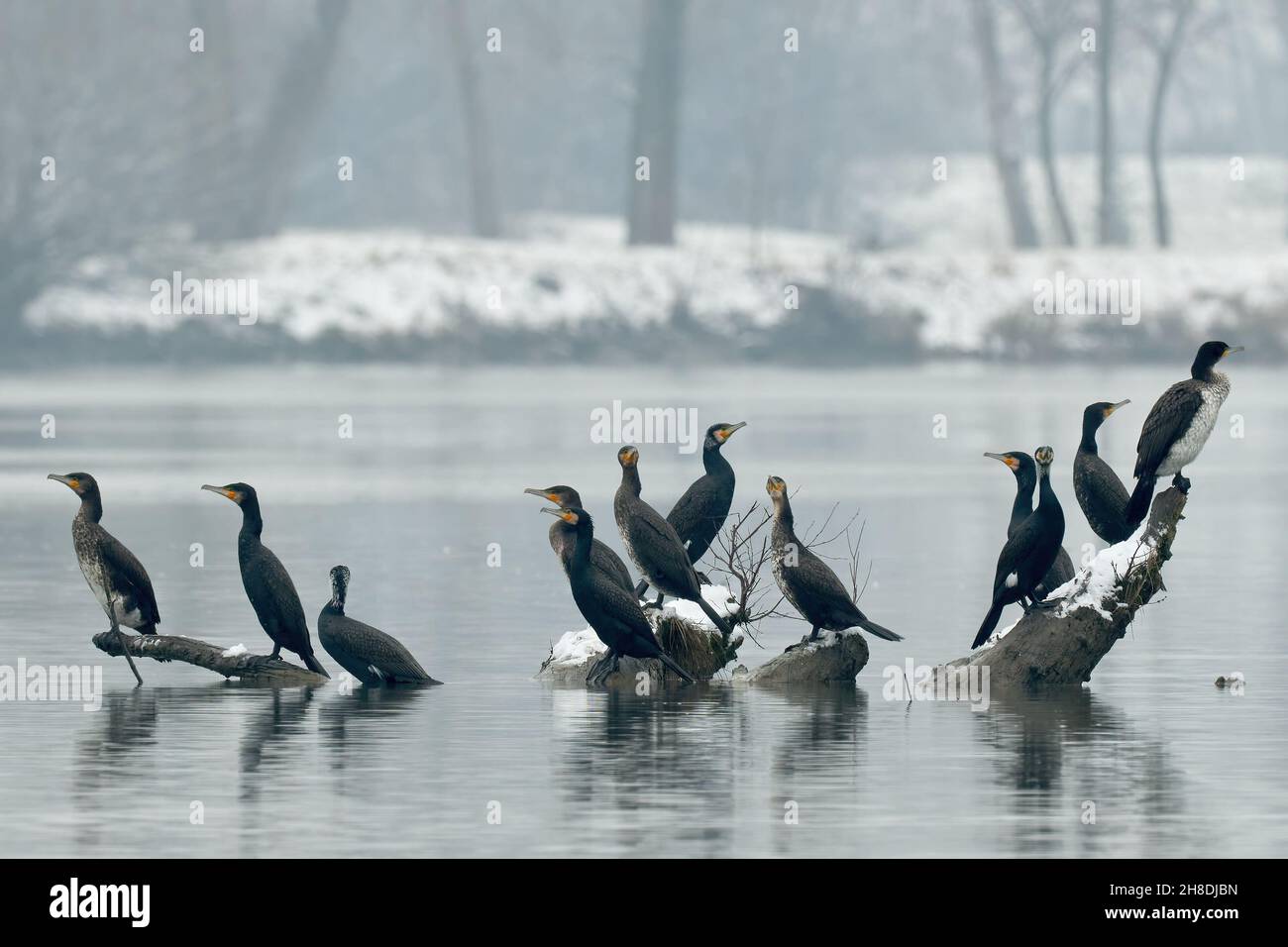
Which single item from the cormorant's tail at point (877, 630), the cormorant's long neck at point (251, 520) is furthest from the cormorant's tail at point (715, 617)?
Answer: the cormorant's long neck at point (251, 520)

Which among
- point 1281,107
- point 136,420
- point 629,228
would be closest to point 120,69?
point 629,228

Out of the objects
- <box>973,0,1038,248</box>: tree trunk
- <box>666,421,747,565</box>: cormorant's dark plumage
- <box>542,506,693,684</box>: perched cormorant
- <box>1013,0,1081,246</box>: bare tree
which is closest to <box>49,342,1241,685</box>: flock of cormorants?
<box>542,506,693,684</box>: perched cormorant

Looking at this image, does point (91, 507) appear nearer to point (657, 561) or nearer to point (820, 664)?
point (657, 561)

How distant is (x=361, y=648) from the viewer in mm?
15219

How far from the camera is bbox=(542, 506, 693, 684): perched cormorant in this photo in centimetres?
1480

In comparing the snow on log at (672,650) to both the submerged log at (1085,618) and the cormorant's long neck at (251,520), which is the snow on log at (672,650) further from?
the cormorant's long neck at (251,520)

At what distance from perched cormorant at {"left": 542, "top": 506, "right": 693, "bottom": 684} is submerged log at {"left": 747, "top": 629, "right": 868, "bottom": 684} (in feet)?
2.21

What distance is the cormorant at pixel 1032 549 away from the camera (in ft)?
48.9

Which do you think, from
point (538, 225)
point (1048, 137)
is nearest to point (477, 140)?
point (538, 225)

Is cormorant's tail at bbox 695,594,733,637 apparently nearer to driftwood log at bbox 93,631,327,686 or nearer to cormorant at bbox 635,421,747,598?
cormorant at bbox 635,421,747,598

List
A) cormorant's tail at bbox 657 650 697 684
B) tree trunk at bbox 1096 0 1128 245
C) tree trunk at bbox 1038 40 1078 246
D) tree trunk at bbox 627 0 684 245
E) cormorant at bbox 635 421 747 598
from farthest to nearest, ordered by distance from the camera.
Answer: tree trunk at bbox 1038 40 1078 246 → tree trunk at bbox 627 0 684 245 → tree trunk at bbox 1096 0 1128 245 → cormorant at bbox 635 421 747 598 → cormorant's tail at bbox 657 650 697 684

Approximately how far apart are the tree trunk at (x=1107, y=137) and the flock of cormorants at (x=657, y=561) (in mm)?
46448

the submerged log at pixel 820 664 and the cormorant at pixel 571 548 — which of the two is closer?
the cormorant at pixel 571 548
